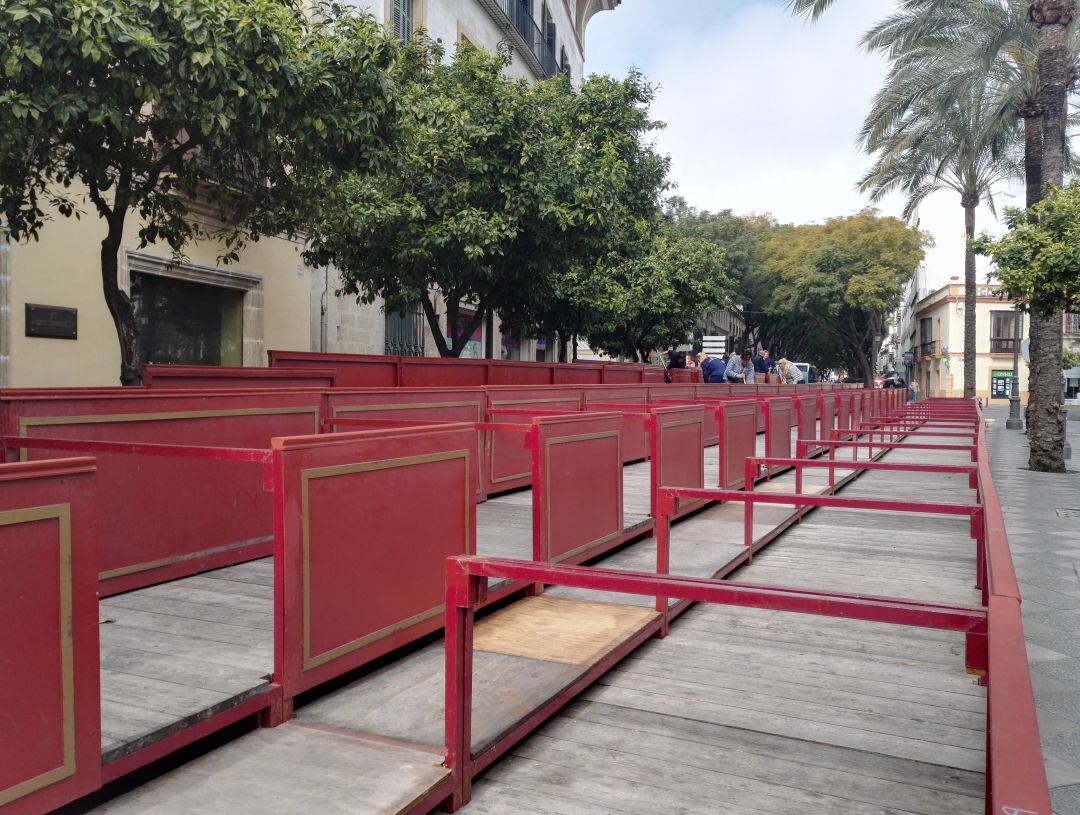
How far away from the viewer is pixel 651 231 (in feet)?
90.7

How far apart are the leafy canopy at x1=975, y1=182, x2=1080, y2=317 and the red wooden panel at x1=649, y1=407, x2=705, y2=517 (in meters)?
7.28

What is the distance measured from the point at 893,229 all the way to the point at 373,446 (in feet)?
151

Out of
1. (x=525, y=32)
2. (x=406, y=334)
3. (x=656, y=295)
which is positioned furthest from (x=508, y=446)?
(x=525, y=32)

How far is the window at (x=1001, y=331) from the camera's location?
65500mm

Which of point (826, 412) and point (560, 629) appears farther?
point (826, 412)

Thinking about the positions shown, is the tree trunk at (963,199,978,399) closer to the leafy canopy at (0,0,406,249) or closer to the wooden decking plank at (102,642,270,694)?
the leafy canopy at (0,0,406,249)

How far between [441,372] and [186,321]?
5.37m

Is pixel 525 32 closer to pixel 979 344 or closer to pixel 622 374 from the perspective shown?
pixel 622 374

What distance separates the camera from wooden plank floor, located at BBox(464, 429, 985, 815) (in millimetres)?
2975

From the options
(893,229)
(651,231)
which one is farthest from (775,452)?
(893,229)

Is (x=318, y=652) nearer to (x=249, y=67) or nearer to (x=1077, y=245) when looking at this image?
(x=249, y=67)

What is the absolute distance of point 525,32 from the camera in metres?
29.2

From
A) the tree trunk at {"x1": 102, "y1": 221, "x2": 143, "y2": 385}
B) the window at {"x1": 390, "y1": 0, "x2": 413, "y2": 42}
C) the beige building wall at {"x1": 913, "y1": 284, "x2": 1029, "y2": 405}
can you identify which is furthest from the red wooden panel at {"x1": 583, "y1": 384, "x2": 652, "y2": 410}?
the beige building wall at {"x1": 913, "y1": 284, "x2": 1029, "y2": 405}

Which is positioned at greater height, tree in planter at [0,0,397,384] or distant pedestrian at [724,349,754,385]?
tree in planter at [0,0,397,384]
